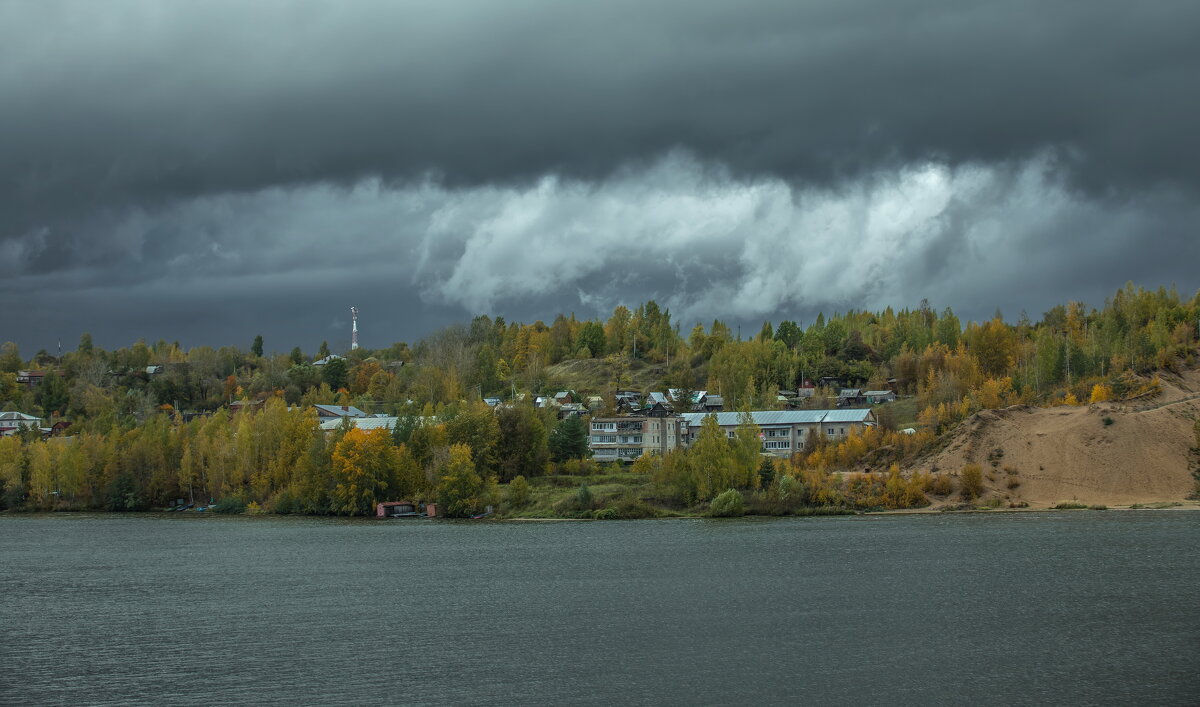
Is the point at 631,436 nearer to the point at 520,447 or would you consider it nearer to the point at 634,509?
the point at 520,447

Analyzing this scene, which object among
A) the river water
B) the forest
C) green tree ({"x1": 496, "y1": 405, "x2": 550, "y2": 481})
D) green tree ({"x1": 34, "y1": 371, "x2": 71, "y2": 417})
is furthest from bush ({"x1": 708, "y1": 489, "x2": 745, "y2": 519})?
green tree ({"x1": 34, "y1": 371, "x2": 71, "y2": 417})

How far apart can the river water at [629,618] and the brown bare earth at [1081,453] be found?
12.2m

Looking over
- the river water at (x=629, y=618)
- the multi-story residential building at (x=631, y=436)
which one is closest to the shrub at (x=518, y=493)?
the river water at (x=629, y=618)

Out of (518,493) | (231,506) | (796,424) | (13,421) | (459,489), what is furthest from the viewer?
(13,421)

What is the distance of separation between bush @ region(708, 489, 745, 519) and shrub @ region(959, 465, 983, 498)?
1951cm

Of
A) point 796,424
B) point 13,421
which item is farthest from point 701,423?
point 13,421

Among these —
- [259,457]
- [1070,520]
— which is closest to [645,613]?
[1070,520]

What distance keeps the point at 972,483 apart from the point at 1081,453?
34.4 ft

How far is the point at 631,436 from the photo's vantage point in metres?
123

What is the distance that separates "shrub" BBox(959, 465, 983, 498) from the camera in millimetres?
90250

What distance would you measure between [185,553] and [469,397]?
9697cm

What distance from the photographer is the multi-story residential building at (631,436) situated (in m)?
122

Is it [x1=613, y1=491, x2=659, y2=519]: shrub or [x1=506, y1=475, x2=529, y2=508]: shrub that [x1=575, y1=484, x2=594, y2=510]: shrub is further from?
[x1=506, y1=475, x2=529, y2=508]: shrub

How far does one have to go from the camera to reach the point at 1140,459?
9019 centimetres
